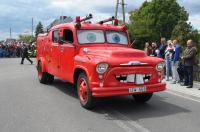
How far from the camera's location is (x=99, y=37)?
11.0 meters

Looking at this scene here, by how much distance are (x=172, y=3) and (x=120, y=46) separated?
194ft

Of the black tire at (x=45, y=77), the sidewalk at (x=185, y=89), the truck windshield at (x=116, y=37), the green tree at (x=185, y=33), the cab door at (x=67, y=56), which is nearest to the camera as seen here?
the cab door at (x=67, y=56)

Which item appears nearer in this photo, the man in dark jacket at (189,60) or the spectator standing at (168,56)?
the man in dark jacket at (189,60)

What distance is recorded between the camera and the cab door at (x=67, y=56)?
34.3 ft

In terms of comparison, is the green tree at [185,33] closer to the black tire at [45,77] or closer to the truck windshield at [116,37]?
the black tire at [45,77]

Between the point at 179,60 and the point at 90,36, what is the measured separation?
4785mm

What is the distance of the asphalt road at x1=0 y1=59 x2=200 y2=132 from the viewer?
7.53m

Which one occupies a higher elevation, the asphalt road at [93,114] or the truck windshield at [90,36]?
the truck windshield at [90,36]

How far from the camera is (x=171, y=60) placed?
1471 cm

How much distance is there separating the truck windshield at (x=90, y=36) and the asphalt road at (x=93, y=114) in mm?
1674

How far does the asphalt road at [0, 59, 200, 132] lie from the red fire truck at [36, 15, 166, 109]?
468 millimetres

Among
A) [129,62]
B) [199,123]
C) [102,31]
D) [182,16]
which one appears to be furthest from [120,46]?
[182,16]

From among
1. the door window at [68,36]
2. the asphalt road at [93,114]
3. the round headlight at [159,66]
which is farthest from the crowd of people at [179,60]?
the door window at [68,36]

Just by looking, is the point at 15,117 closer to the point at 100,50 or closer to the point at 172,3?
the point at 100,50
